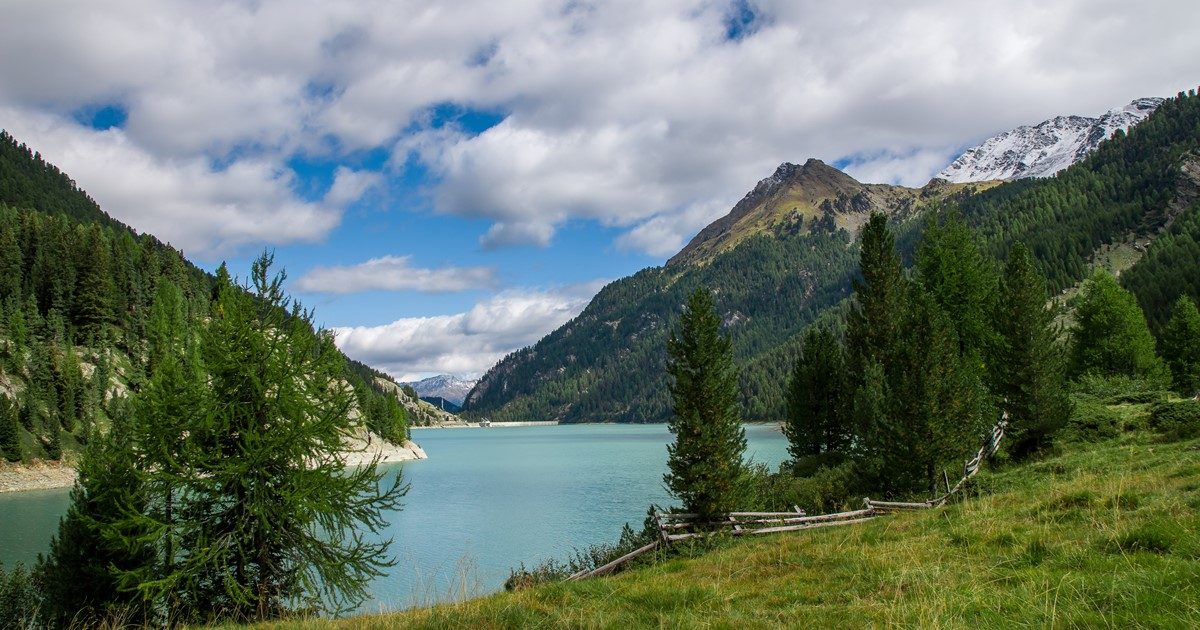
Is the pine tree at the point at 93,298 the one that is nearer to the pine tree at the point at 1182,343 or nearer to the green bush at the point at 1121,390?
the green bush at the point at 1121,390

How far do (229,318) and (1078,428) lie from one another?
3496cm

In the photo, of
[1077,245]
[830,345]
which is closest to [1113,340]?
[830,345]

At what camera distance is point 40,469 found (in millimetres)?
69062

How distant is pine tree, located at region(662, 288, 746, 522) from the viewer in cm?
2383

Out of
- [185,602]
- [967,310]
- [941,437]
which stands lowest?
[185,602]

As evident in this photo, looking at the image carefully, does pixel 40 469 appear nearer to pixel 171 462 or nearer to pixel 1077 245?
pixel 171 462

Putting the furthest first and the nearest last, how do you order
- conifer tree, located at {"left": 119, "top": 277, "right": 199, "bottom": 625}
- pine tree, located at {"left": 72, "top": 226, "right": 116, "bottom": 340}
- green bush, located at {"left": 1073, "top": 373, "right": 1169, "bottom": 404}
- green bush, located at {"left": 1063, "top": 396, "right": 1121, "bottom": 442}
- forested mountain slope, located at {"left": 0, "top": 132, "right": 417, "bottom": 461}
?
pine tree, located at {"left": 72, "top": 226, "right": 116, "bottom": 340}, forested mountain slope, located at {"left": 0, "top": 132, "right": 417, "bottom": 461}, green bush, located at {"left": 1073, "top": 373, "right": 1169, "bottom": 404}, green bush, located at {"left": 1063, "top": 396, "right": 1121, "bottom": 442}, conifer tree, located at {"left": 119, "top": 277, "right": 199, "bottom": 625}

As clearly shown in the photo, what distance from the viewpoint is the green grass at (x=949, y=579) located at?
7055 mm

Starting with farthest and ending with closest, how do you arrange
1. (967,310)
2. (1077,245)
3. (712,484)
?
(1077,245) → (967,310) → (712,484)

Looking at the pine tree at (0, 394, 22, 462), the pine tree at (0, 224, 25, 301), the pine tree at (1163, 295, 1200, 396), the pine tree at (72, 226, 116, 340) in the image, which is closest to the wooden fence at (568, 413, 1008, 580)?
the pine tree at (1163, 295, 1200, 396)

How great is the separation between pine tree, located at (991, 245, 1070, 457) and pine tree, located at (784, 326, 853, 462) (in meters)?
11.9

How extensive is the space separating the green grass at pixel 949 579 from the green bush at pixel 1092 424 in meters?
15.7

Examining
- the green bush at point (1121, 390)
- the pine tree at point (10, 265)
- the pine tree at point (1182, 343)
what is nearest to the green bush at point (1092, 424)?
the green bush at point (1121, 390)

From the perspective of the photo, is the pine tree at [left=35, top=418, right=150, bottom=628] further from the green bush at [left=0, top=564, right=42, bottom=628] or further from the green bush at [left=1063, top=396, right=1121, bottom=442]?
the green bush at [left=1063, top=396, right=1121, bottom=442]
